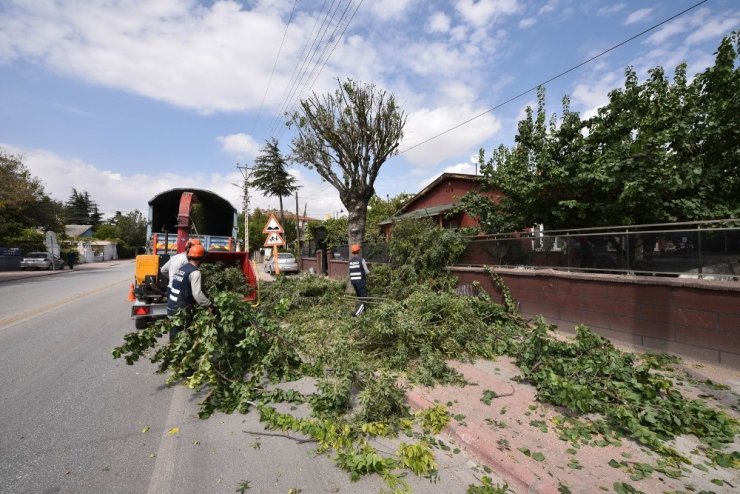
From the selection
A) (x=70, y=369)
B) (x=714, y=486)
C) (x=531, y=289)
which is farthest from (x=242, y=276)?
(x=714, y=486)

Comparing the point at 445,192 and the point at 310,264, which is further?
the point at 310,264

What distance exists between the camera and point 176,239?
10.6 m

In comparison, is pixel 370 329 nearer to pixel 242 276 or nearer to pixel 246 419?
pixel 246 419

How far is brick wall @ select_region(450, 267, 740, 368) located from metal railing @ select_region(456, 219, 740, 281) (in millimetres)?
311

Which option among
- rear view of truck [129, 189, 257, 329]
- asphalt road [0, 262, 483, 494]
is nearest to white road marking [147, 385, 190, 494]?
asphalt road [0, 262, 483, 494]

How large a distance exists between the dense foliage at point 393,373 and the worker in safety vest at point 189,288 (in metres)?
0.21

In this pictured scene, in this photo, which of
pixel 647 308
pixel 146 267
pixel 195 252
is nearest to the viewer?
pixel 195 252

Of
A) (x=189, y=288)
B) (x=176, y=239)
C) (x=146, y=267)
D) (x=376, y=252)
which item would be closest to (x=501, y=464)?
(x=189, y=288)

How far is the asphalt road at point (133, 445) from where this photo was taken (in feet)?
9.94

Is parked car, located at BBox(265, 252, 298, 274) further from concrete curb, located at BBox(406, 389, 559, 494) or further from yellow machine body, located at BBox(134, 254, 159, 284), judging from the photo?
concrete curb, located at BBox(406, 389, 559, 494)

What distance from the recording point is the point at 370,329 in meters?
6.44

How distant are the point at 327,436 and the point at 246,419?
110cm

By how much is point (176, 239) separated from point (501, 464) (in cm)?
1010

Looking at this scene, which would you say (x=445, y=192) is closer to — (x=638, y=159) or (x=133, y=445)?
(x=638, y=159)
